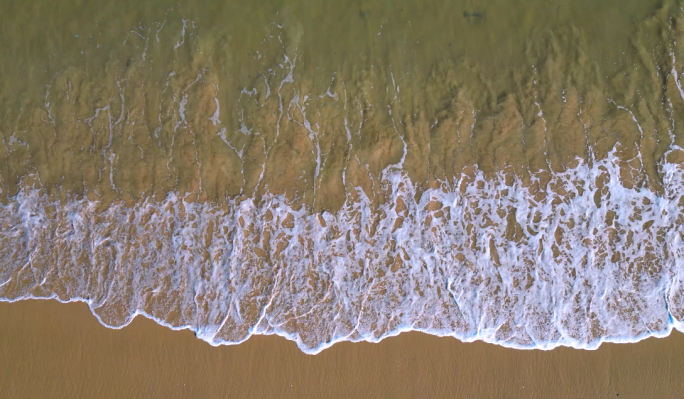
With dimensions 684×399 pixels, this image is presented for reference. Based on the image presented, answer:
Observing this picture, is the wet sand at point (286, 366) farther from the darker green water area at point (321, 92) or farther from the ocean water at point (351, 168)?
the darker green water area at point (321, 92)

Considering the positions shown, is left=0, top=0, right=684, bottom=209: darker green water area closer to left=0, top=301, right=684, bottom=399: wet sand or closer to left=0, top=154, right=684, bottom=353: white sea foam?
left=0, top=154, right=684, bottom=353: white sea foam

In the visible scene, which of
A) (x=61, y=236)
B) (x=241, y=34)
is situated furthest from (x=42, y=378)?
(x=241, y=34)

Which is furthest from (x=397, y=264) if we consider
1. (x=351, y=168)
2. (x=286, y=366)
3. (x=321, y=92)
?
(x=321, y=92)

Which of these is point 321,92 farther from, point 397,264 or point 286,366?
point 286,366

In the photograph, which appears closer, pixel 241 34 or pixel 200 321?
pixel 200 321

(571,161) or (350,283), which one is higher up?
(571,161)

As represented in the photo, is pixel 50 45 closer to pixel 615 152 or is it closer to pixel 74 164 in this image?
pixel 74 164

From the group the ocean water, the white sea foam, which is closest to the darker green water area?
the ocean water

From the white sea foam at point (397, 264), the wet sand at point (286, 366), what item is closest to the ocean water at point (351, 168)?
the white sea foam at point (397, 264)
